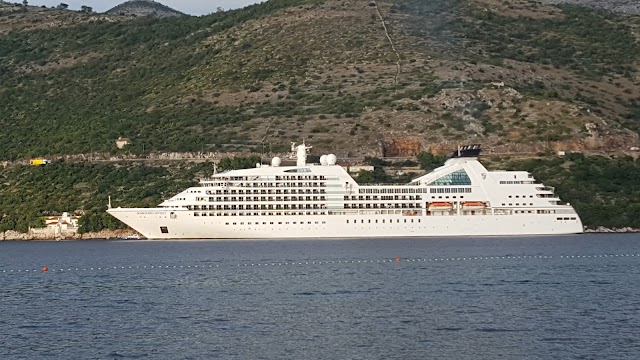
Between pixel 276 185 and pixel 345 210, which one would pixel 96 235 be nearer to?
Result: pixel 276 185

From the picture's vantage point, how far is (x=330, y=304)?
5828cm

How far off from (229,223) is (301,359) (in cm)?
6529

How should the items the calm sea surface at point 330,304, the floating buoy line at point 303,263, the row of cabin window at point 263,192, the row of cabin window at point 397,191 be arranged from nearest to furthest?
the calm sea surface at point 330,304 < the floating buoy line at point 303,263 < the row of cabin window at point 397,191 < the row of cabin window at point 263,192

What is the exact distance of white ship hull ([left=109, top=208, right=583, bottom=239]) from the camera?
110 metres

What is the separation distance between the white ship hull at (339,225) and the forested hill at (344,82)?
98.7ft

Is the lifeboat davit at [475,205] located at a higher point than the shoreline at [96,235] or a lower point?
higher

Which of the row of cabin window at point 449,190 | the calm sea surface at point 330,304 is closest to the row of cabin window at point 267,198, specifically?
the row of cabin window at point 449,190

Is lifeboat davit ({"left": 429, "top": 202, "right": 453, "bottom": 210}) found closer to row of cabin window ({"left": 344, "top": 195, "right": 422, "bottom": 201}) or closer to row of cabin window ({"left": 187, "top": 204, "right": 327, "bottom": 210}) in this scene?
row of cabin window ({"left": 344, "top": 195, "right": 422, "bottom": 201})

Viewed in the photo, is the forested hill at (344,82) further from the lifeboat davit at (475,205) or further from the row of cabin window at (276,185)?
the lifeboat davit at (475,205)

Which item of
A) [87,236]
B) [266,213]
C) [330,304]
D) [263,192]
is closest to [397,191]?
[266,213]

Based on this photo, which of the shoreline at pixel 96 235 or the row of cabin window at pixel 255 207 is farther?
the shoreline at pixel 96 235

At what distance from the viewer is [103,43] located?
198 metres

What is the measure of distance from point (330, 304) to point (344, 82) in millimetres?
103724

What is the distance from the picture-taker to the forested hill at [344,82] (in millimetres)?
145125
